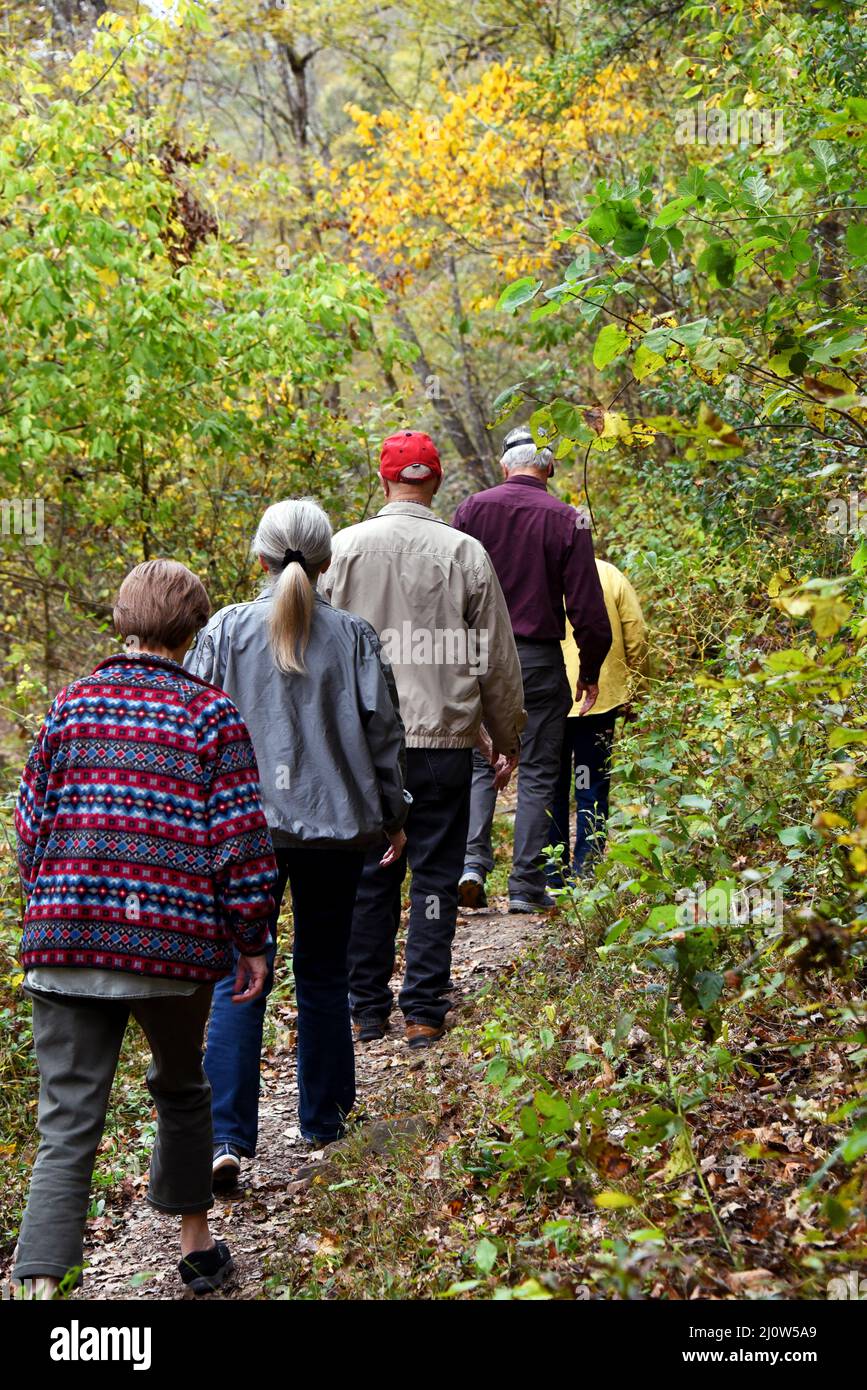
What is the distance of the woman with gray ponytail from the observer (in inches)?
162

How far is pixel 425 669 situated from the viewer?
525 cm

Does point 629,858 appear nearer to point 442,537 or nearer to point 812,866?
point 812,866

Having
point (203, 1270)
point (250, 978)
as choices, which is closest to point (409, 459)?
point (250, 978)

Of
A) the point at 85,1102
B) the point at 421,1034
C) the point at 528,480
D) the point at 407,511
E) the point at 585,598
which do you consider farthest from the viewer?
the point at 528,480

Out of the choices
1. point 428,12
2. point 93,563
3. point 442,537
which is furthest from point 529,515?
point 428,12

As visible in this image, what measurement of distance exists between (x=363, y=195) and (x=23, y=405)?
9.20 meters

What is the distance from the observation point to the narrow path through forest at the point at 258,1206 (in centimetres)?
380

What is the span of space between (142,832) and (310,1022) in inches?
55.7

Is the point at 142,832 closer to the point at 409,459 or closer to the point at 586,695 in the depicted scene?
the point at 409,459

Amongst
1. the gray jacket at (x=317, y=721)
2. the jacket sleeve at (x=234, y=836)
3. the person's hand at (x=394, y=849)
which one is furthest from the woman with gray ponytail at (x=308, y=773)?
the jacket sleeve at (x=234, y=836)

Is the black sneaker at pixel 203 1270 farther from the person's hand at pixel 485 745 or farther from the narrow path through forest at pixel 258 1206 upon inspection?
the person's hand at pixel 485 745

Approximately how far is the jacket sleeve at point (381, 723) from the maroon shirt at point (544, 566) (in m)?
2.40

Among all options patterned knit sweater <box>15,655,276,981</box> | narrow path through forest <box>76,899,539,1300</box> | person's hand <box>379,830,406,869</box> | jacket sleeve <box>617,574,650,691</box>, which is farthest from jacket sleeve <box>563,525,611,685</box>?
patterned knit sweater <box>15,655,276,981</box>

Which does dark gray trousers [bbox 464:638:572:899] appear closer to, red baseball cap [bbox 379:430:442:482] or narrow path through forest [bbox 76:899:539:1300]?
narrow path through forest [bbox 76:899:539:1300]
